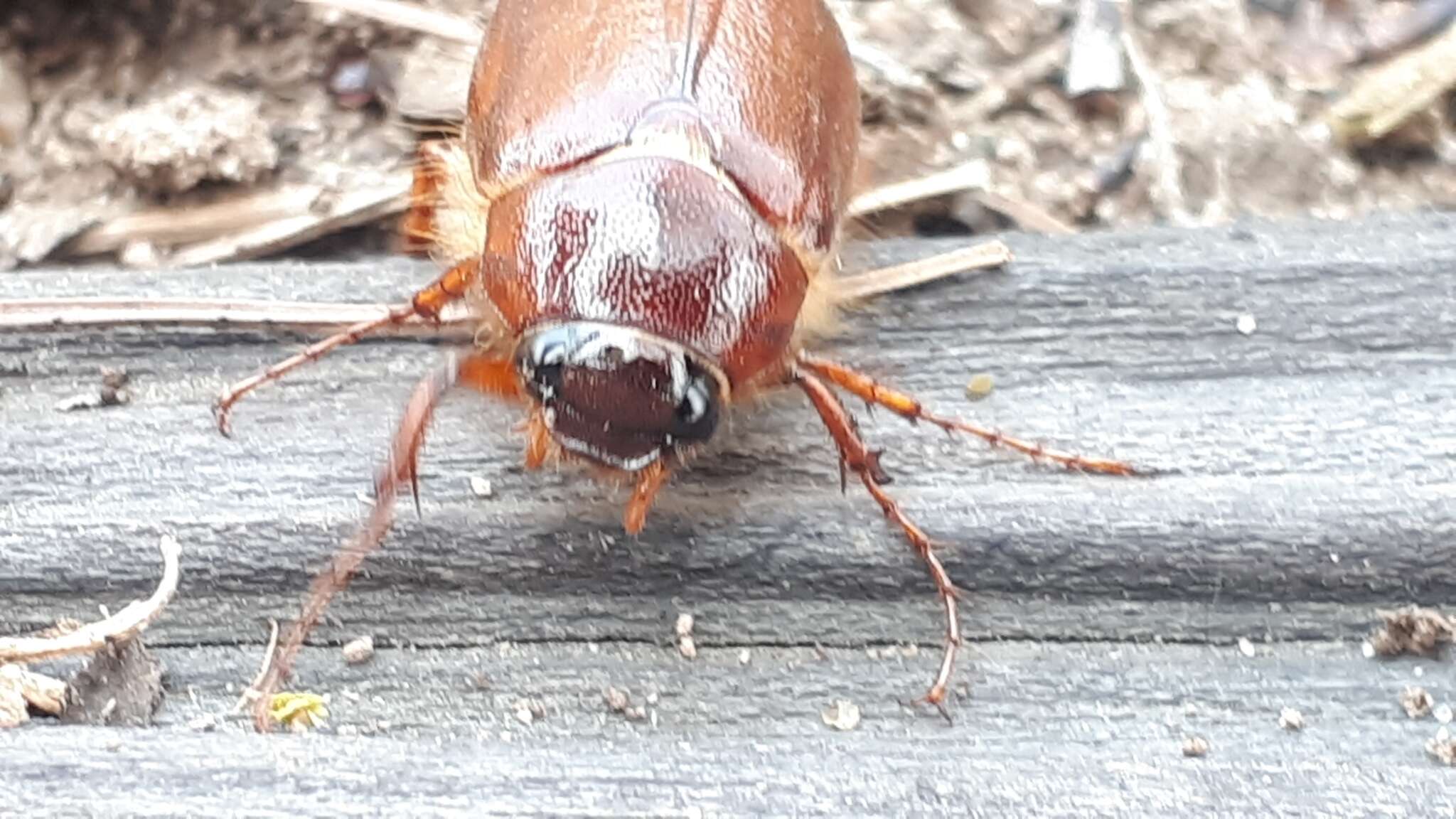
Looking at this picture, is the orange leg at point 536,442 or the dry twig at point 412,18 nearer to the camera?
the orange leg at point 536,442

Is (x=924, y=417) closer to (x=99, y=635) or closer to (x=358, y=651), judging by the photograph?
(x=358, y=651)

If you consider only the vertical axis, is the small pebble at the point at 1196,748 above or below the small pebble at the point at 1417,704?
below

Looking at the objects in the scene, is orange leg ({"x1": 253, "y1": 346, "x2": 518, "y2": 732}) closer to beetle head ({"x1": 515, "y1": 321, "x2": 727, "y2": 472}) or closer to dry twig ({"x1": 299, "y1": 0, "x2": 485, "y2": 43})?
beetle head ({"x1": 515, "y1": 321, "x2": 727, "y2": 472})

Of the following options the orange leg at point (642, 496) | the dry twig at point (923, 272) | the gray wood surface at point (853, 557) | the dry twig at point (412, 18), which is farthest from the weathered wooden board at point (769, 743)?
the dry twig at point (412, 18)

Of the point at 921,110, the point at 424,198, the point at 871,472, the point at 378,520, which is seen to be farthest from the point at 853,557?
the point at 921,110

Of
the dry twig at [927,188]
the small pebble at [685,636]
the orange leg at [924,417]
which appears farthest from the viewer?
the dry twig at [927,188]

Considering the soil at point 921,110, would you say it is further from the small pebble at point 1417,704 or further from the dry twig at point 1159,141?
the small pebble at point 1417,704

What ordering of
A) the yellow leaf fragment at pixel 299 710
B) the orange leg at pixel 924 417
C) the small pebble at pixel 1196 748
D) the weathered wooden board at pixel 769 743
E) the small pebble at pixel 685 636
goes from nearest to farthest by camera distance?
the weathered wooden board at pixel 769 743, the small pebble at pixel 1196 748, the yellow leaf fragment at pixel 299 710, the small pebble at pixel 685 636, the orange leg at pixel 924 417
